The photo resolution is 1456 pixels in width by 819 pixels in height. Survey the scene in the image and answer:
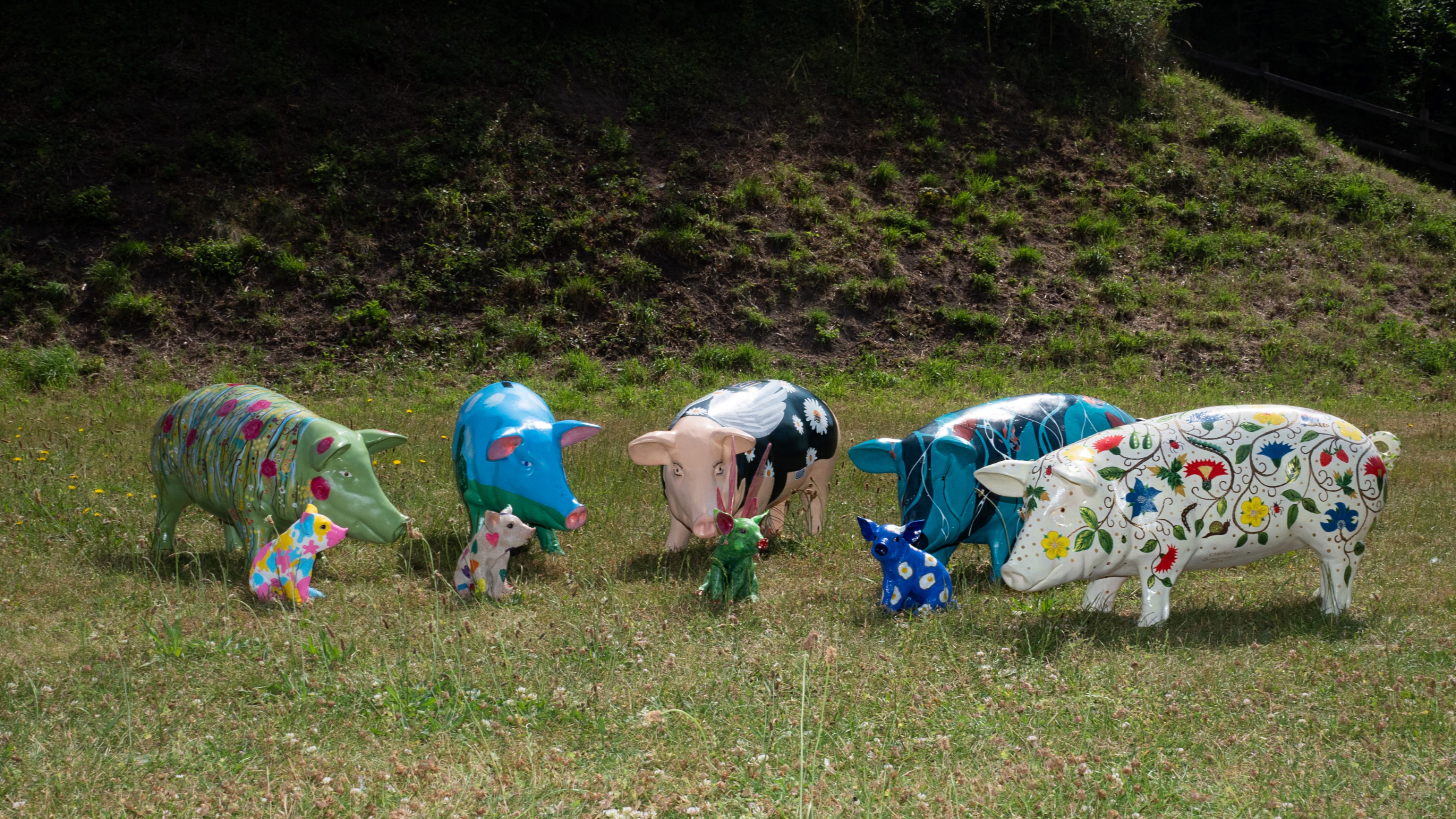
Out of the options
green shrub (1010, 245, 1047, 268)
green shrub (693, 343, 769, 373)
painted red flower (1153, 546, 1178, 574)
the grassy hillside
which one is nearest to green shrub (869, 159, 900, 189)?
the grassy hillside

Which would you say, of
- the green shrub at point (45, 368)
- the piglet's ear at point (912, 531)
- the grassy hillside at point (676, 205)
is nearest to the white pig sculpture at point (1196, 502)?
the piglet's ear at point (912, 531)

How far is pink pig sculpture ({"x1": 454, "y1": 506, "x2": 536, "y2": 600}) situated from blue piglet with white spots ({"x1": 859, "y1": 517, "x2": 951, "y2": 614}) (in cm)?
194

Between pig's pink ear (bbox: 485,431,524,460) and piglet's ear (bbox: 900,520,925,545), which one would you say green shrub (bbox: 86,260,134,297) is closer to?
pig's pink ear (bbox: 485,431,524,460)

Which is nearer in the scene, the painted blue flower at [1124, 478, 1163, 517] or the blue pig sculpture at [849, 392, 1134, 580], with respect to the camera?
the painted blue flower at [1124, 478, 1163, 517]

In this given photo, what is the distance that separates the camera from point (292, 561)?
5.95 m

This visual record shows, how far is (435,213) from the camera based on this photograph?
1598cm

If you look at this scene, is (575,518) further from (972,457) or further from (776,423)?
(972,457)

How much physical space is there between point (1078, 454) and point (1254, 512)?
36.9 inches

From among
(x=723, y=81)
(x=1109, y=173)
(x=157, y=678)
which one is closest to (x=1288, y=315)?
(x=1109, y=173)

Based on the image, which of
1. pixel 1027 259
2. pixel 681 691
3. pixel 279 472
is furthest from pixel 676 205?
pixel 681 691

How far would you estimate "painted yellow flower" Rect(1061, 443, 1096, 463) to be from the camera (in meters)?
5.99

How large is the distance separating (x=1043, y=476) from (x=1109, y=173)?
14.1 metres

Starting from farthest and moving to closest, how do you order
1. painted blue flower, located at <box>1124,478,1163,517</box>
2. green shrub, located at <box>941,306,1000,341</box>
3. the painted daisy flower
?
green shrub, located at <box>941,306,1000,341</box> < the painted daisy flower < painted blue flower, located at <box>1124,478,1163,517</box>

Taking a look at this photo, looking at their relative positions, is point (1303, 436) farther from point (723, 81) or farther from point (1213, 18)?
point (1213, 18)
